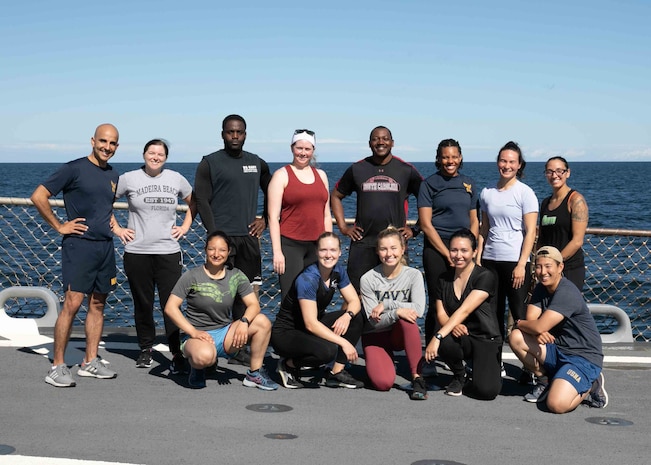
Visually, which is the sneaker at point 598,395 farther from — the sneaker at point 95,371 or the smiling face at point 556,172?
the sneaker at point 95,371

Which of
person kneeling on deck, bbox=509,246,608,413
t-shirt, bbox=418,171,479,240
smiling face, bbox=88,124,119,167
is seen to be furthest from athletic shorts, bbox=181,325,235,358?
person kneeling on deck, bbox=509,246,608,413

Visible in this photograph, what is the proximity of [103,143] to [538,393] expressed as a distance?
3.70m

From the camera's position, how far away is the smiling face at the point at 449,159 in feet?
21.6

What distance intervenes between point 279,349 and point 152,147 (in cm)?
192

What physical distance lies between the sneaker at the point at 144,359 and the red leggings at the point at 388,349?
180 cm

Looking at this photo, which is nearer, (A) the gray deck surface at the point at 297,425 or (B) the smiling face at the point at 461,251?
(A) the gray deck surface at the point at 297,425

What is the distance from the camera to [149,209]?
6621 mm

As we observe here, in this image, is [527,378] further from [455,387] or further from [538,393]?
[455,387]

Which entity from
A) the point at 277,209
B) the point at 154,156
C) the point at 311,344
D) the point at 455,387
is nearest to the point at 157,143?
the point at 154,156

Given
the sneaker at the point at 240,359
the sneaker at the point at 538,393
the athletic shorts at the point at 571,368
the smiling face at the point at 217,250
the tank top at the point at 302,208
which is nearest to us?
the athletic shorts at the point at 571,368

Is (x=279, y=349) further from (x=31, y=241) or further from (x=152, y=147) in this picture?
(x=31, y=241)

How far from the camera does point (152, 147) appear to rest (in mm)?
6641

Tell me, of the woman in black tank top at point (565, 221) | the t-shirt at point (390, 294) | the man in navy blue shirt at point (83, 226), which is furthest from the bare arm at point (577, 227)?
the man in navy blue shirt at point (83, 226)

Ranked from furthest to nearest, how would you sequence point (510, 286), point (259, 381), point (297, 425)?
point (510, 286) → point (259, 381) → point (297, 425)
